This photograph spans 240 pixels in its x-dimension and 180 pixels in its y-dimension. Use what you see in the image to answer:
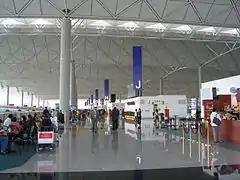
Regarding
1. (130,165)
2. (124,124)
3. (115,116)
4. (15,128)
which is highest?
(115,116)

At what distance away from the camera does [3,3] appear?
2909 centimetres

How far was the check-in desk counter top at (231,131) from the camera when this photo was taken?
53.0ft

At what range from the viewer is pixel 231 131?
17.0m

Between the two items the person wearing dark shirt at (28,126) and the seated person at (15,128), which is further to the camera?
the person wearing dark shirt at (28,126)

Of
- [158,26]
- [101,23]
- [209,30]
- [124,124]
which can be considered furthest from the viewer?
[209,30]

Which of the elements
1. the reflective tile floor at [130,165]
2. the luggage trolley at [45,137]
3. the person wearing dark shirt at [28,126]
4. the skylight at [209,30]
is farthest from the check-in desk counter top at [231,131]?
the skylight at [209,30]

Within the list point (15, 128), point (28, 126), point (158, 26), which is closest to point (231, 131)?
point (28, 126)

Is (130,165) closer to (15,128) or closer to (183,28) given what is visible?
(15,128)

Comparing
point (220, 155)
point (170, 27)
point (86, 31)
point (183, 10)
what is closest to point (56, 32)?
point (86, 31)

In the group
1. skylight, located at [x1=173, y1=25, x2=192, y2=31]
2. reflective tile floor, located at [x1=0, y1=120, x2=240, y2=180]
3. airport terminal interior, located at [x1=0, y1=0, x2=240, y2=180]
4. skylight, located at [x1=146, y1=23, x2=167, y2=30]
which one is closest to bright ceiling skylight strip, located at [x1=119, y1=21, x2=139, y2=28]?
airport terminal interior, located at [x1=0, y1=0, x2=240, y2=180]

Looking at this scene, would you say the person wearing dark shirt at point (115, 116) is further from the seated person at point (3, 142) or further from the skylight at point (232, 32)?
the skylight at point (232, 32)

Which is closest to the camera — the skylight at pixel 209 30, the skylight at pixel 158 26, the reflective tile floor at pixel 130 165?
the reflective tile floor at pixel 130 165

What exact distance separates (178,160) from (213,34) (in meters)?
35.5

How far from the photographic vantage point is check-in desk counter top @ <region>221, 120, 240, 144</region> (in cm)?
1614
